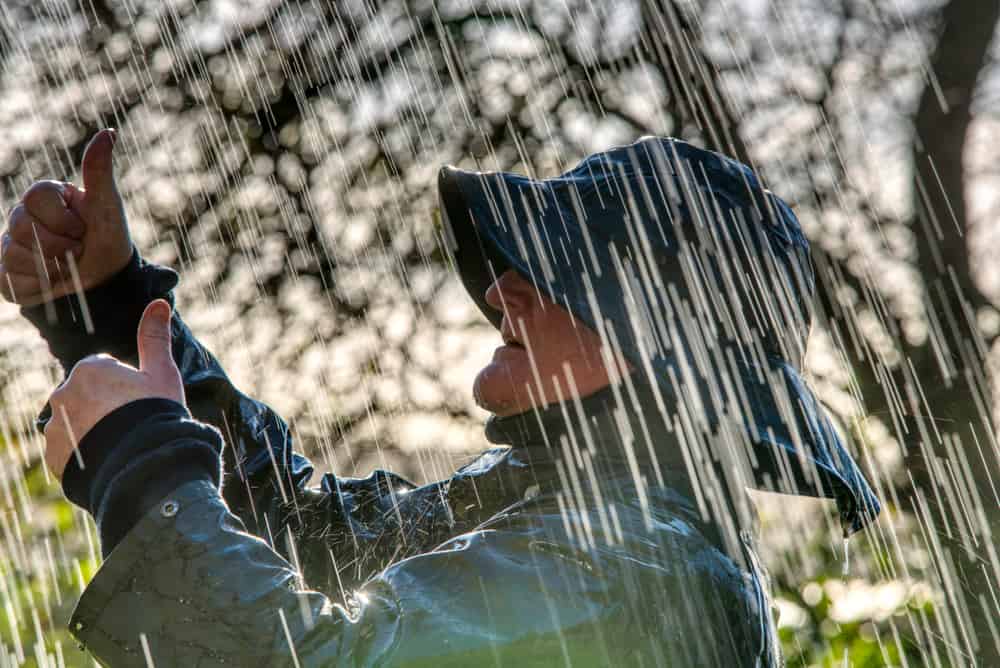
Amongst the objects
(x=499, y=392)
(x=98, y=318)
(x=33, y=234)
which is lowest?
(x=499, y=392)

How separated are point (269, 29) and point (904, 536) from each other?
11.6 feet

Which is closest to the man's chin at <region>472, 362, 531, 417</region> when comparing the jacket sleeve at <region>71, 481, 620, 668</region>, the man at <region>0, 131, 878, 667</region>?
the man at <region>0, 131, 878, 667</region>

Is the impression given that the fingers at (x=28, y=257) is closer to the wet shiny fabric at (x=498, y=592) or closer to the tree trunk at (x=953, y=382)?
the wet shiny fabric at (x=498, y=592)

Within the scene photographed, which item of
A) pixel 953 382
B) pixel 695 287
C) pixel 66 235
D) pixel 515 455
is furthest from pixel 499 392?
pixel 953 382

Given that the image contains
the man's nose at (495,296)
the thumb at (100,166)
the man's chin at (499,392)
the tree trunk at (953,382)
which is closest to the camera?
the thumb at (100,166)

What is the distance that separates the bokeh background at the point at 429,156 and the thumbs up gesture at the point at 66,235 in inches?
73.6

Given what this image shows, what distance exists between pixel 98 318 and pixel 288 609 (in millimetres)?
794

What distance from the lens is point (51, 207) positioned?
1590mm

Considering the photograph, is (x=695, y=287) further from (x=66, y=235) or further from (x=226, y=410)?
(x=66, y=235)

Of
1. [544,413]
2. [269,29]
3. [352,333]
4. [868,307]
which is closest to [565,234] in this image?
[544,413]

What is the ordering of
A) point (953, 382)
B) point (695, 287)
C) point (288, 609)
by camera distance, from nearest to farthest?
point (288, 609) < point (695, 287) < point (953, 382)

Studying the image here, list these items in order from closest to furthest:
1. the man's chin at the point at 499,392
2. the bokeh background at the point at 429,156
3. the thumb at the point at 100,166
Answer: the thumb at the point at 100,166 < the man's chin at the point at 499,392 < the bokeh background at the point at 429,156

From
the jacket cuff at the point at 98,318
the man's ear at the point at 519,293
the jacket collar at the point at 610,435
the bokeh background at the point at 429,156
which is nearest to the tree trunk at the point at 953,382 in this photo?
the bokeh background at the point at 429,156

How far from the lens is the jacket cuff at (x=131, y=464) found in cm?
119
